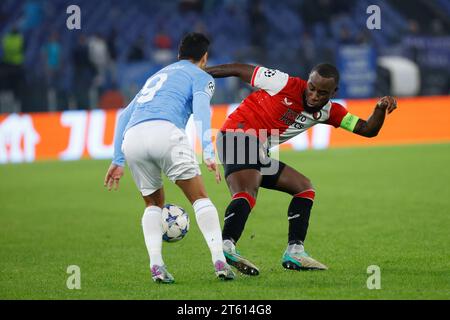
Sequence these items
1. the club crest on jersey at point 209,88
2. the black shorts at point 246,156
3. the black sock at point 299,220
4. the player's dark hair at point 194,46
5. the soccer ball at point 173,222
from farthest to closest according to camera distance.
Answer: the black sock at point 299,220 < the black shorts at point 246,156 < the soccer ball at point 173,222 < the player's dark hair at point 194,46 < the club crest on jersey at point 209,88

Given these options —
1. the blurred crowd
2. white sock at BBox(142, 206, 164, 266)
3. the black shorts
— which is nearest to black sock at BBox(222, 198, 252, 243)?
the black shorts

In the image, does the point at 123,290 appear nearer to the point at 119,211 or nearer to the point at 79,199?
the point at 119,211

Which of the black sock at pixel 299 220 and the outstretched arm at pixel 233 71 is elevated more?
the outstretched arm at pixel 233 71

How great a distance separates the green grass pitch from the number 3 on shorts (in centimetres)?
150

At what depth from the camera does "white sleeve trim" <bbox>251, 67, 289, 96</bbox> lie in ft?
27.3

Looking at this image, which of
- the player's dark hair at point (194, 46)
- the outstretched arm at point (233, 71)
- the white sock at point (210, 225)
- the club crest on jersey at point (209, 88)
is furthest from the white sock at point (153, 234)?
the outstretched arm at point (233, 71)

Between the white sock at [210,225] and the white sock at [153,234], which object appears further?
the white sock at [153,234]

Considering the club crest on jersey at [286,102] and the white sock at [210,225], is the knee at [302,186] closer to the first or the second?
the club crest on jersey at [286,102]

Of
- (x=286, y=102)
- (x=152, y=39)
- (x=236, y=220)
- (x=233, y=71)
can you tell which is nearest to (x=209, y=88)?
(x=233, y=71)

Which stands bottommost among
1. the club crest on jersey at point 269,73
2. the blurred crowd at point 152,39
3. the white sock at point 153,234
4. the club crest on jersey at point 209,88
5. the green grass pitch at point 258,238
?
the green grass pitch at point 258,238

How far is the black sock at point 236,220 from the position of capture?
7934 mm

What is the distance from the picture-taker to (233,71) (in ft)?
27.5

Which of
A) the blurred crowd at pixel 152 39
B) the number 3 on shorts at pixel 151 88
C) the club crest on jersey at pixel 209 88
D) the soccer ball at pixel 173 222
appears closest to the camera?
the club crest on jersey at pixel 209 88

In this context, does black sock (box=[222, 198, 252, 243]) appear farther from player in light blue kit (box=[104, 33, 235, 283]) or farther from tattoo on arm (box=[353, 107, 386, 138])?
tattoo on arm (box=[353, 107, 386, 138])
